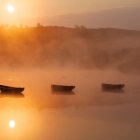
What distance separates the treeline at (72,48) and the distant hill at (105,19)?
0.02 meters

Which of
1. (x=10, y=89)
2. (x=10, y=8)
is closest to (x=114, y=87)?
(x=10, y=89)

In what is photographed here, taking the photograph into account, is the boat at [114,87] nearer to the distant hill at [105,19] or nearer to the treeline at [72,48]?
the treeline at [72,48]

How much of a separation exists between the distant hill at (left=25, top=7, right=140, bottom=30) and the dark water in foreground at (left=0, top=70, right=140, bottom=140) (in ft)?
0.68

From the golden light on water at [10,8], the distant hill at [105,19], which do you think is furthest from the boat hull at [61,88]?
the golden light on water at [10,8]

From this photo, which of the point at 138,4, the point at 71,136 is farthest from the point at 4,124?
the point at 138,4

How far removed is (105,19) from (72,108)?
1.41 ft

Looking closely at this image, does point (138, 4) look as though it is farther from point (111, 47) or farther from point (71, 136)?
point (71, 136)

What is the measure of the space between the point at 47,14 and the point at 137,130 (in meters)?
0.65

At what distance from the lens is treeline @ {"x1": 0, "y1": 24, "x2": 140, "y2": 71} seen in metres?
1.62

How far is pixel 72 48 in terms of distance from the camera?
1.64 meters

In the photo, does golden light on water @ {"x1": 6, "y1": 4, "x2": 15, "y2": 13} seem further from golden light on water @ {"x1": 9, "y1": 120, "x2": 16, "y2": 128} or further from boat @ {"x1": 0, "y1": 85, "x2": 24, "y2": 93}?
golden light on water @ {"x1": 9, "y1": 120, "x2": 16, "y2": 128}

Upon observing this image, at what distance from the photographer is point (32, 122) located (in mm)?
1380

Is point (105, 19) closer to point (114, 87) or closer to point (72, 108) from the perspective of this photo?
point (114, 87)

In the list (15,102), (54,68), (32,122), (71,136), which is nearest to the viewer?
(71,136)
